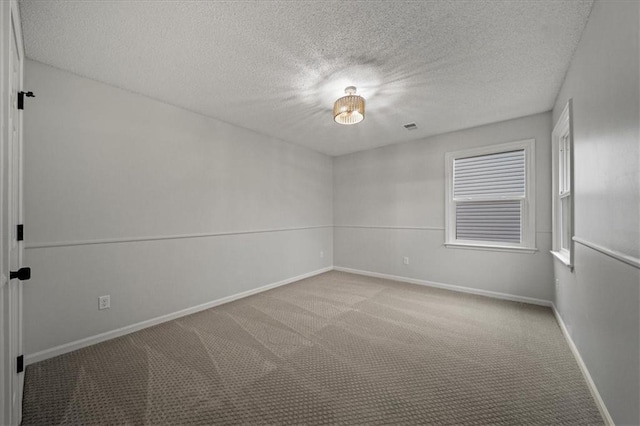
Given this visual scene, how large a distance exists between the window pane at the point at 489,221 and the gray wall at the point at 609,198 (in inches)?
63.7

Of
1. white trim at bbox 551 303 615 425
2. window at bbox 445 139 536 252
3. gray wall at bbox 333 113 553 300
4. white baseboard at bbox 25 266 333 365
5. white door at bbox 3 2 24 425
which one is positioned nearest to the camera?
white door at bbox 3 2 24 425

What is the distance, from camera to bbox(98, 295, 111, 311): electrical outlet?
244 cm

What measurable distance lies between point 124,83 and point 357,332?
3332 mm

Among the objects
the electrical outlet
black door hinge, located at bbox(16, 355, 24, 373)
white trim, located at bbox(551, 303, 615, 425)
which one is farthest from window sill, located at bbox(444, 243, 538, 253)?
black door hinge, located at bbox(16, 355, 24, 373)

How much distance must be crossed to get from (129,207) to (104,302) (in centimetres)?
93

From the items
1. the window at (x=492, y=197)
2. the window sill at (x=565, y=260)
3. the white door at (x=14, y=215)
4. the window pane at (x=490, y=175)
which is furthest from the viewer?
the window pane at (x=490, y=175)

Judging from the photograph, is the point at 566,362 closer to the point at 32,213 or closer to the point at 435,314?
the point at 435,314

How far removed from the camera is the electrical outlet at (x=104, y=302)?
7.99 feet

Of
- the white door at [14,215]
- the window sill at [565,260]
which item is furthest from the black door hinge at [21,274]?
the window sill at [565,260]

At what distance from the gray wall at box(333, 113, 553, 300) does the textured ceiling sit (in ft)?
2.41

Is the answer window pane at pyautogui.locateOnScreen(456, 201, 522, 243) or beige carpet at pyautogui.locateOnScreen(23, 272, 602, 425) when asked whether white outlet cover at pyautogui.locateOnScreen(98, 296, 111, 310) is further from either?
window pane at pyautogui.locateOnScreen(456, 201, 522, 243)

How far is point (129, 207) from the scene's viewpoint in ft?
8.68

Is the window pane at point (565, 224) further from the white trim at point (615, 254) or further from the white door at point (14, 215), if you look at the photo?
the white door at point (14, 215)

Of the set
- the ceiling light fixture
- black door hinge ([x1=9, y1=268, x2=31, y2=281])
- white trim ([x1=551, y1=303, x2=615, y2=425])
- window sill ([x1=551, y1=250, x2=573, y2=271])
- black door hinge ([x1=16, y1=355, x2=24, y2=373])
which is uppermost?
the ceiling light fixture
